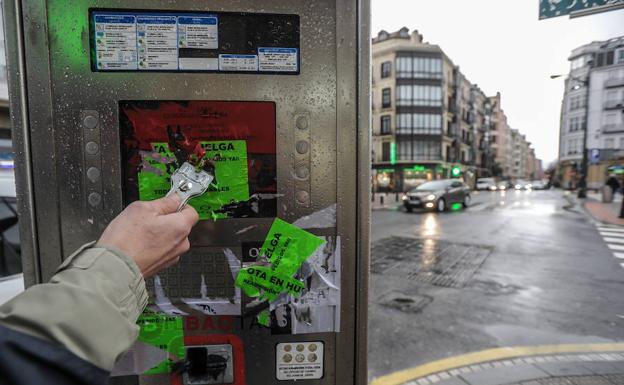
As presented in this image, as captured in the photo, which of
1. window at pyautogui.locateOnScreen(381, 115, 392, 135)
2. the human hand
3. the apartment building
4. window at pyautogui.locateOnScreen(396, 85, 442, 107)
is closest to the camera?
the human hand

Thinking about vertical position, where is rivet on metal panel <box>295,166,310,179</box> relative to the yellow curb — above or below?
above

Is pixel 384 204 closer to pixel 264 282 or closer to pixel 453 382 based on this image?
pixel 453 382

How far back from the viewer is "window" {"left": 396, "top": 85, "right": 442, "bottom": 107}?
3584 centimetres

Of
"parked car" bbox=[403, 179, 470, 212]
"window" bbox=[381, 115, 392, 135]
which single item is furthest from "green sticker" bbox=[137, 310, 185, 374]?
"window" bbox=[381, 115, 392, 135]

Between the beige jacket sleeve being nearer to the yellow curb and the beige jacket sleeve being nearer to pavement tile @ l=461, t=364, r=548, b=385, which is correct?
the yellow curb

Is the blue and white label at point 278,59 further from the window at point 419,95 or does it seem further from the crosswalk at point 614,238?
the window at point 419,95

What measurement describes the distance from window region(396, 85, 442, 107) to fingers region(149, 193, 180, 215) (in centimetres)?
3757

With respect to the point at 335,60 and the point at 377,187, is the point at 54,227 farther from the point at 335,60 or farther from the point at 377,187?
the point at 377,187

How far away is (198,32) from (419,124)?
1493 inches

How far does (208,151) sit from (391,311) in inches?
149

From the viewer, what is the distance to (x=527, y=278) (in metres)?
5.68

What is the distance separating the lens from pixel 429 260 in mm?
6762

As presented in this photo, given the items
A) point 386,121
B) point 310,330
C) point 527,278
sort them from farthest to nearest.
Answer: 1. point 386,121
2. point 527,278
3. point 310,330

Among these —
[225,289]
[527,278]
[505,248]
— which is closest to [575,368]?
[527,278]
